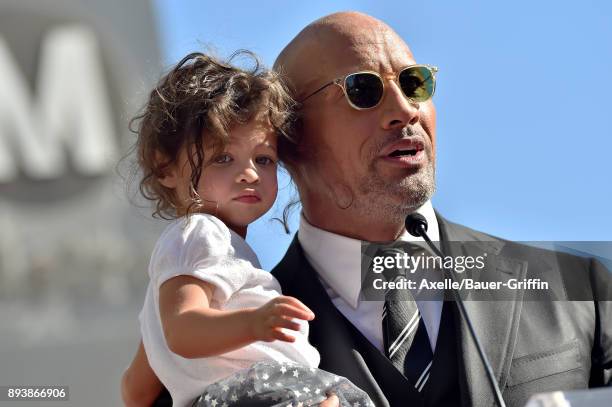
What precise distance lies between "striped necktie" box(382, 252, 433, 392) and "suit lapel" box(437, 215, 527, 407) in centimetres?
10

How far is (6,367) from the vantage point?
11.9m

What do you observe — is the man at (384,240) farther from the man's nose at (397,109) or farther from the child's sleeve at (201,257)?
the child's sleeve at (201,257)

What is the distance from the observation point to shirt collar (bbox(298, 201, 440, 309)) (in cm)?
334

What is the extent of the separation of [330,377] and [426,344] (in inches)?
23.1

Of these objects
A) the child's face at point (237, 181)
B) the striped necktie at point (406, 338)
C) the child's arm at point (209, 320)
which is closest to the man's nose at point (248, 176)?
the child's face at point (237, 181)

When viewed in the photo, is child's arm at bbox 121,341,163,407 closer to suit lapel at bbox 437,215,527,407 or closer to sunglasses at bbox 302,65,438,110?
suit lapel at bbox 437,215,527,407

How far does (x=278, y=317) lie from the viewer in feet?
7.50

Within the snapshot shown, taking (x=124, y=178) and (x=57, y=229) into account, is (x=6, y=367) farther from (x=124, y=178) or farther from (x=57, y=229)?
(x=124, y=178)

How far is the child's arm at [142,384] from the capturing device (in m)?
2.99

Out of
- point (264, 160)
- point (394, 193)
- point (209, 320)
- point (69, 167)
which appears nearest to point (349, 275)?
point (394, 193)

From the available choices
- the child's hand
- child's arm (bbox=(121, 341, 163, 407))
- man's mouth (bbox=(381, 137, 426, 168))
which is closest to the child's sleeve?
the child's hand

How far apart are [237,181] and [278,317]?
55cm

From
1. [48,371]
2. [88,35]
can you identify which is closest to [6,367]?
[48,371]

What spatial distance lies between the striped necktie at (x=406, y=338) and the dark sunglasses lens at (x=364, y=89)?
0.48 meters
